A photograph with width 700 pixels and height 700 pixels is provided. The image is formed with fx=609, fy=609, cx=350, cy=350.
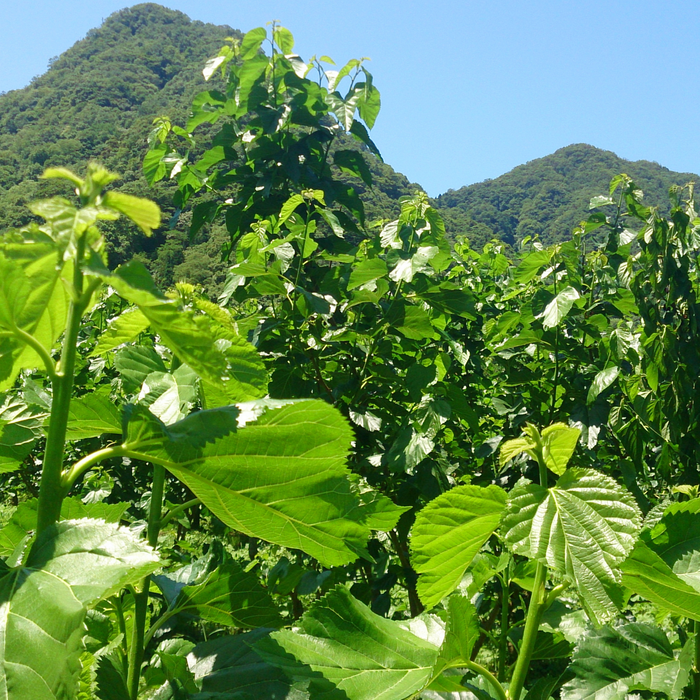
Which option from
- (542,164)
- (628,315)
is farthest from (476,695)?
(542,164)

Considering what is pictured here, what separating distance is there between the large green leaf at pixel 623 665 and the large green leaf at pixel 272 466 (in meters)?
0.42

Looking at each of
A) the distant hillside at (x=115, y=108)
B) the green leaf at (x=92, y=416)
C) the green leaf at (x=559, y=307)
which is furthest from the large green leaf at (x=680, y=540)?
the distant hillside at (x=115, y=108)

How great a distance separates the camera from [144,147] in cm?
3231

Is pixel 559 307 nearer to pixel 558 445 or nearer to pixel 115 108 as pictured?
pixel 558 445

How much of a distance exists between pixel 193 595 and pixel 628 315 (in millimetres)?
2623

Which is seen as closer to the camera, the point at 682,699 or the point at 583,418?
the point at 682,699

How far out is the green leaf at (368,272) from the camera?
2.10m

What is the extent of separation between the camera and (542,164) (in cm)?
4950

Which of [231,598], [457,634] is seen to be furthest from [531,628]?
[231,598]

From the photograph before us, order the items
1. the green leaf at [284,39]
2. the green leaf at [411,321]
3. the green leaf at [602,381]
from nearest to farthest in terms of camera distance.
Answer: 1. the green leaf at [411,321]
2. the green leaf at [602,381]
3. the green leaf at [284,39]

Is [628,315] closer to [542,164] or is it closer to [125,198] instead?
[125,198]

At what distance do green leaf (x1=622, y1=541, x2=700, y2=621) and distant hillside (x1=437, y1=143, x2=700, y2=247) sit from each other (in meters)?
25.7

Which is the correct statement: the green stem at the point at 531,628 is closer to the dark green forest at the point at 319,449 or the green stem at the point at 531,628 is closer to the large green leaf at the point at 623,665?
the dark green forest at the point at 319,449

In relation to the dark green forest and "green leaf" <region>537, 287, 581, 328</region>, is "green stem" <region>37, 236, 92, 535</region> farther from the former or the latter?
"green leaf" <region>537, 287, 581, 328</region>
